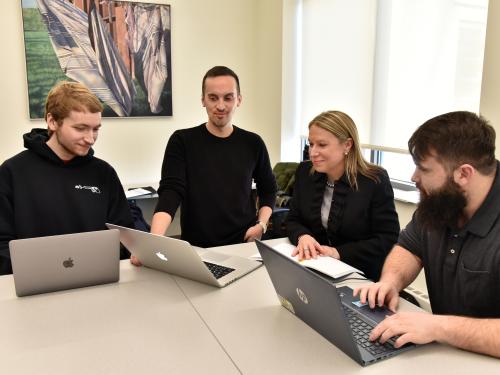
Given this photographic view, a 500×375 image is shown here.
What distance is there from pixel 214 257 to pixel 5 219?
2.70ft

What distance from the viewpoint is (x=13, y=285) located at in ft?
5.32

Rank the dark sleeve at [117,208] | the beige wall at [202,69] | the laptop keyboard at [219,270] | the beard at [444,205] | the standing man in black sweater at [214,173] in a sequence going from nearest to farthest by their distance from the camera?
the beard at [444,205] < the laptop keyboard at [219,270] < the dark sleeve at [117,208] < the standing man in black sweater at [214,173] < the beige wall at [202,69]

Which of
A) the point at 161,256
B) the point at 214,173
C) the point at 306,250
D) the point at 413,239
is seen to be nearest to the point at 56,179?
the point at 161,256

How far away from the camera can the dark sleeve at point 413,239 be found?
5.29 ft

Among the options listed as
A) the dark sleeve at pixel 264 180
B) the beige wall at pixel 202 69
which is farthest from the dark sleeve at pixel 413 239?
the beige wall at pixel 202 69

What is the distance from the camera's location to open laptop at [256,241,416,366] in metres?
1.10

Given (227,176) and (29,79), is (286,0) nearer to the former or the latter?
(29,79)

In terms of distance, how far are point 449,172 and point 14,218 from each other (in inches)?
62.1

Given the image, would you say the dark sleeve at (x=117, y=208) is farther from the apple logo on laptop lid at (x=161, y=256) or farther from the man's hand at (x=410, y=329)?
the man's hand at (x=410, y=329)

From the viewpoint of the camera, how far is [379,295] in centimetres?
142

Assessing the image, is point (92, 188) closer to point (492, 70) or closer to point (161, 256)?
point (161, 256)

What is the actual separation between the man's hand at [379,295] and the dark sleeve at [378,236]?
1.38 ft

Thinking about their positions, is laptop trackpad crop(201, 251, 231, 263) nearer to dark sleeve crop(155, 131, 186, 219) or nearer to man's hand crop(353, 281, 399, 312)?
dark sleeve crop(155, 131, 186, 219)

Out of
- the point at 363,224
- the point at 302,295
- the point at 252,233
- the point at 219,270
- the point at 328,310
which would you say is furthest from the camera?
the point at 252,233
